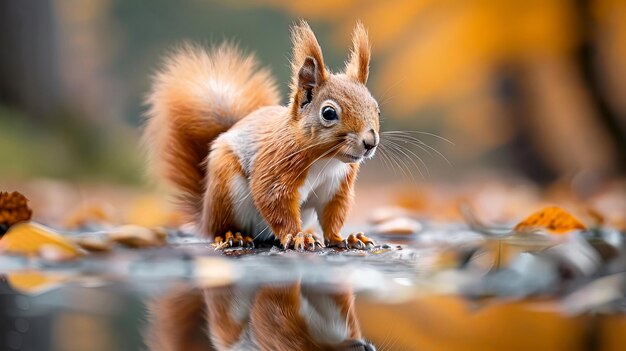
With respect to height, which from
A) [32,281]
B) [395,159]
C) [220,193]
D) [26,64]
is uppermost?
[26,64]

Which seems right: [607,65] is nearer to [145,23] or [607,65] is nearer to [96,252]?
[145,23]

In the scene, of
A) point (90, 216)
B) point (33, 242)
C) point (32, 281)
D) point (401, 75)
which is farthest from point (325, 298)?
point (90, 216)

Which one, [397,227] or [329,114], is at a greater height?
[329,114]

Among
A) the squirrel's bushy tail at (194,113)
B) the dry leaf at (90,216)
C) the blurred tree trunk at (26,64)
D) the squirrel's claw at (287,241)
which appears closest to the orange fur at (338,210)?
the squirrel's claw at (287,241)

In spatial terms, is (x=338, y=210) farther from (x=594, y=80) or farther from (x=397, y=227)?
(x=594, y=80)

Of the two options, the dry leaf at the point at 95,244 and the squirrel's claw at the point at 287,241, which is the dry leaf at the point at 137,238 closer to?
the dry leaf at the point at 95,244

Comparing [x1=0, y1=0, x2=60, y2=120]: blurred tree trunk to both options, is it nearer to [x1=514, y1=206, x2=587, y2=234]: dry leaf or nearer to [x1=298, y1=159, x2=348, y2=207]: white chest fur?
[x1=298, y1=159, x2=348, y2=207]: white chest fur
